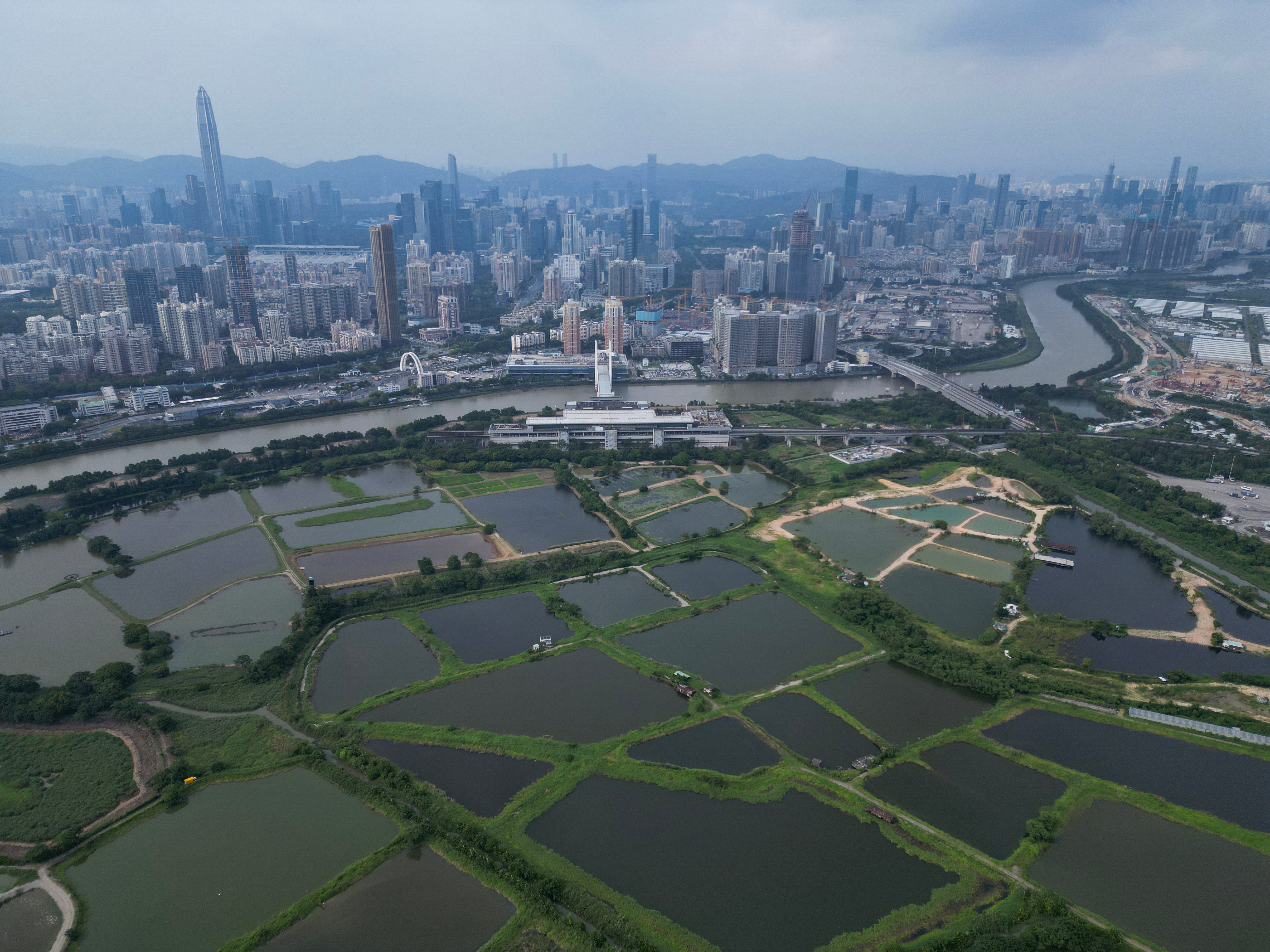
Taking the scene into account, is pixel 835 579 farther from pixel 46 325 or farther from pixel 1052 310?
pixel 1052 310

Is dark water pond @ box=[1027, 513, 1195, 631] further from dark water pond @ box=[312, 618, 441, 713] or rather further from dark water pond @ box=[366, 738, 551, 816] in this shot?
dark water pond @ box=[312, 618, 441, 713]

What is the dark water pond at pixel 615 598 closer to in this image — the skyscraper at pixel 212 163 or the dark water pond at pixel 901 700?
the dark water pond at pixel 901 700

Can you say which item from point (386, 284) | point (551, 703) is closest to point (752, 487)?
point (551, 703)

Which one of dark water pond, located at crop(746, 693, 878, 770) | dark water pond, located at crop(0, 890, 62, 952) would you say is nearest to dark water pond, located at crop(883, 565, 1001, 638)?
dark water pond, located at crop(746, 693, 878, 770)

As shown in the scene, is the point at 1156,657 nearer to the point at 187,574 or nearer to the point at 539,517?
the point at 539,517

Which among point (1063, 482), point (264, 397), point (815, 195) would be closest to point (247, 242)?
point (264, 397)

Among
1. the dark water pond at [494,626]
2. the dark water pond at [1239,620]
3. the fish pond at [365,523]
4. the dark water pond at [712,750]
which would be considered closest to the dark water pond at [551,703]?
the dark water pond at [712,750]

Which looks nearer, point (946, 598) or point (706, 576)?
point (946, 598)
